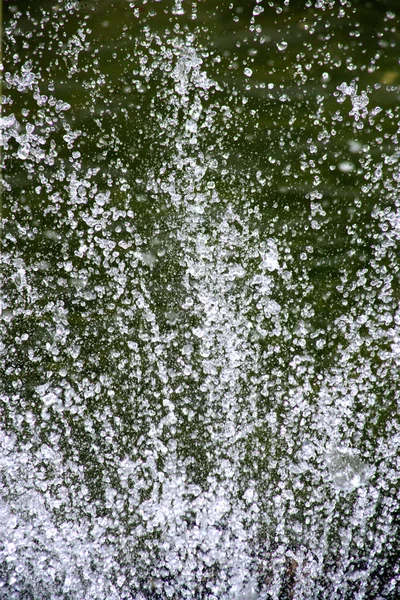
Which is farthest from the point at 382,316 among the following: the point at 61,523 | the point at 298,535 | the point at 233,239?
the point at 61,523

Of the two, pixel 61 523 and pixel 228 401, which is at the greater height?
pixel 228 401

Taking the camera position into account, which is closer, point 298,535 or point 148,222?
point 298,535

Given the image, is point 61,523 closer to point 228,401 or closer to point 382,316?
point 228,401

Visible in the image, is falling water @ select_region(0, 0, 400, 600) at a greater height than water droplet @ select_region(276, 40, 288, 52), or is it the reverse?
water droplet @ select_region(276, 40, 288, 52)

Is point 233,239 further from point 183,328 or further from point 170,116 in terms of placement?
point 170,116

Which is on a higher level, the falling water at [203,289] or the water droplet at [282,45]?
the water droplet at [282,45]

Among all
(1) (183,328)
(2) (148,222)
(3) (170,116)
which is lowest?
(1) (183,328)

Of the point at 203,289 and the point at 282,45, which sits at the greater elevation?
the point at 282,45
